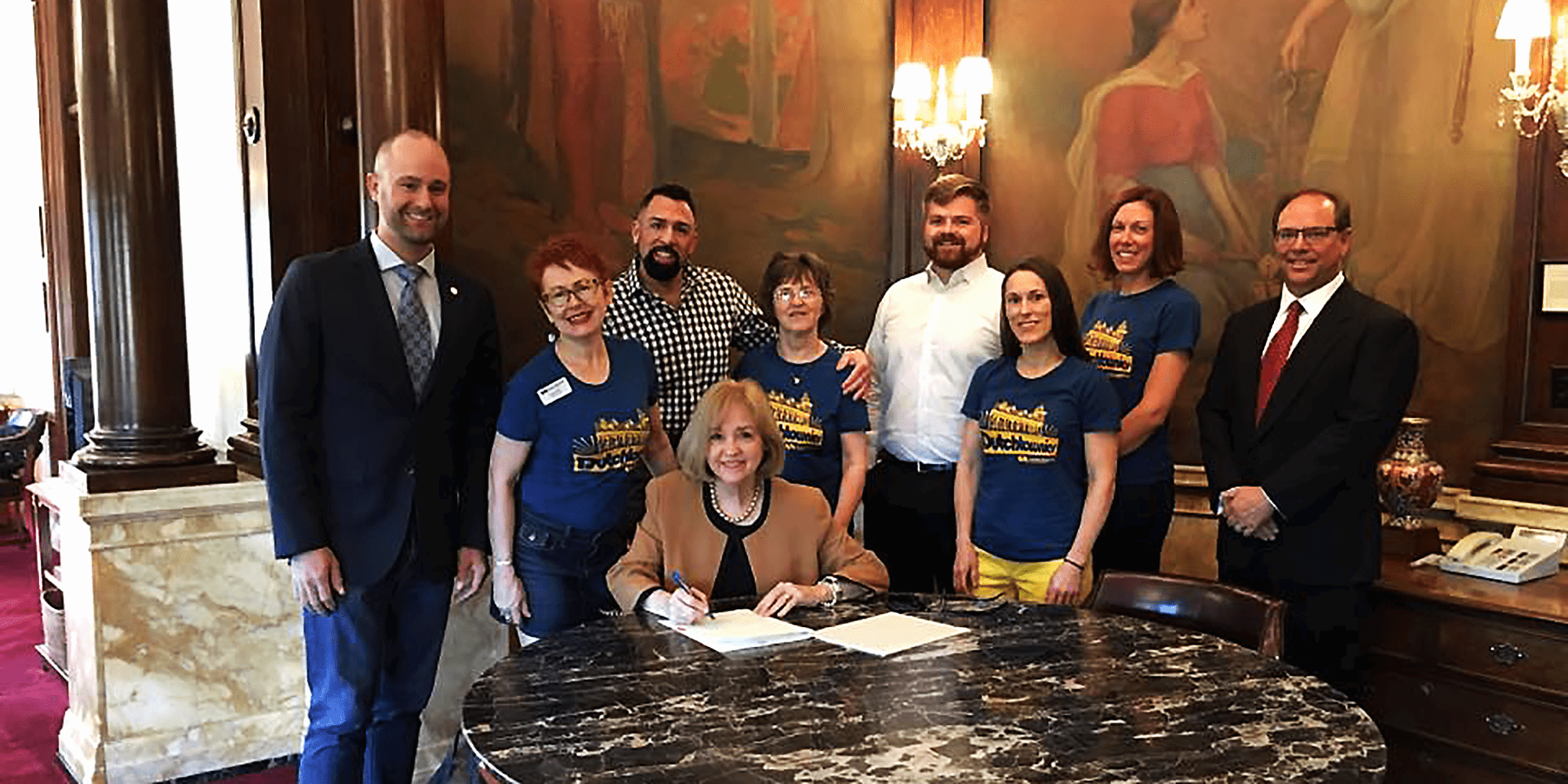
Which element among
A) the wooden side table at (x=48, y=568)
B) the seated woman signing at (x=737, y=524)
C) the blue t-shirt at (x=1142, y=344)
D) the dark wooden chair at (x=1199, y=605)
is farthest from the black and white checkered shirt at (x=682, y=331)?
the wooden side table at (x=48, y=568)

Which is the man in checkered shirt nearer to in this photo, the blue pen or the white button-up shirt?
the white button-up shirt

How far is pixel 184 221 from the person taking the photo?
4910 millimetres

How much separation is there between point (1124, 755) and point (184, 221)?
4418 millimetres

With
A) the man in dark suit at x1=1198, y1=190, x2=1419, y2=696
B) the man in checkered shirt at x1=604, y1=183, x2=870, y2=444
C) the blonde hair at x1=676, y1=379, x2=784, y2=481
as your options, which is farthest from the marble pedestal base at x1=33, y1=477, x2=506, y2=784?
the man in dark suit at x1=1198, y1=190, x2=1419, y2=696

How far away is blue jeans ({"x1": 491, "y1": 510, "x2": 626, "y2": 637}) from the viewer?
116 inches

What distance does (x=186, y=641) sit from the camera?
12.0 feet

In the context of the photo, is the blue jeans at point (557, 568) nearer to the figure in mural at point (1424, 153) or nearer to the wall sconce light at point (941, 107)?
the wall sconce light at point (941, 107)

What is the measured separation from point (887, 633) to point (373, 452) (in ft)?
4.04

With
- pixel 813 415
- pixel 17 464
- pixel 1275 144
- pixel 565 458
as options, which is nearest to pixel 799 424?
pixel 813 415

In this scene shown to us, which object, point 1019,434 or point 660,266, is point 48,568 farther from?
point 1019,434

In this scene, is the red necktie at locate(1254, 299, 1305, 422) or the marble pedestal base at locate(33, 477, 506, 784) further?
the marble pedestal base at locate(33, 477, 506, 784)

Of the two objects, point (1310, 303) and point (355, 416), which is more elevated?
point (1310, 303)

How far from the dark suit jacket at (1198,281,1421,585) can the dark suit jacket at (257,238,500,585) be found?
207cm

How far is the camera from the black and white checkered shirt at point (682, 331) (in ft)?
11.2
